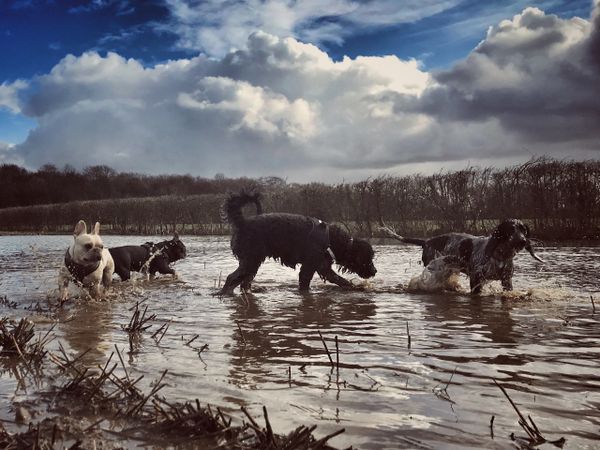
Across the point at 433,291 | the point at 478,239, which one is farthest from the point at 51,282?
the point at 478,239

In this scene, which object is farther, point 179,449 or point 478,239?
Answer: point 478,239

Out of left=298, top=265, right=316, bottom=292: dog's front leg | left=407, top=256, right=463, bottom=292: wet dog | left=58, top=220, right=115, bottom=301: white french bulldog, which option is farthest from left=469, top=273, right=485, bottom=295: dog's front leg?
left=58, top=220, right=115, bottom=301: white french bulldog

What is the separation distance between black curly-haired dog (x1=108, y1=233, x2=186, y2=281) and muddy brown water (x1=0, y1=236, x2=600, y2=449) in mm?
2514

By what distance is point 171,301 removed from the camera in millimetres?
7887

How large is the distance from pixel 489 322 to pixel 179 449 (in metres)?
4.17

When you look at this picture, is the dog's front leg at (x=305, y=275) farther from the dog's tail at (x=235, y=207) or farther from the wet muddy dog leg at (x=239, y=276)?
the dog's tail at (x=235, y=207)

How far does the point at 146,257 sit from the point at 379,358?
884 cm

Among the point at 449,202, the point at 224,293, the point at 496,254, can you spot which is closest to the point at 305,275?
the point at 224,293

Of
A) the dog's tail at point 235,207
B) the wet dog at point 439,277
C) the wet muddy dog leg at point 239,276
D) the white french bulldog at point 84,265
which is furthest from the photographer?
the dog's tail at point 235,207

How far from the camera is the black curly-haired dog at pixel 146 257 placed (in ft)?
36.1

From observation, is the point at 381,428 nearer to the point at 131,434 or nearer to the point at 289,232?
the point at 131,434

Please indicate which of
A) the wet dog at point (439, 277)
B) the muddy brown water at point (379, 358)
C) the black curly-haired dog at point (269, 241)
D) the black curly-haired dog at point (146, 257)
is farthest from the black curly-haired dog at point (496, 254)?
the black curly-haired dog at point (146, 257)

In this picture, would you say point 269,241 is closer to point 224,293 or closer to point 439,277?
point 224,293

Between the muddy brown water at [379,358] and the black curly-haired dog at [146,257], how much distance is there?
99.0 inches
